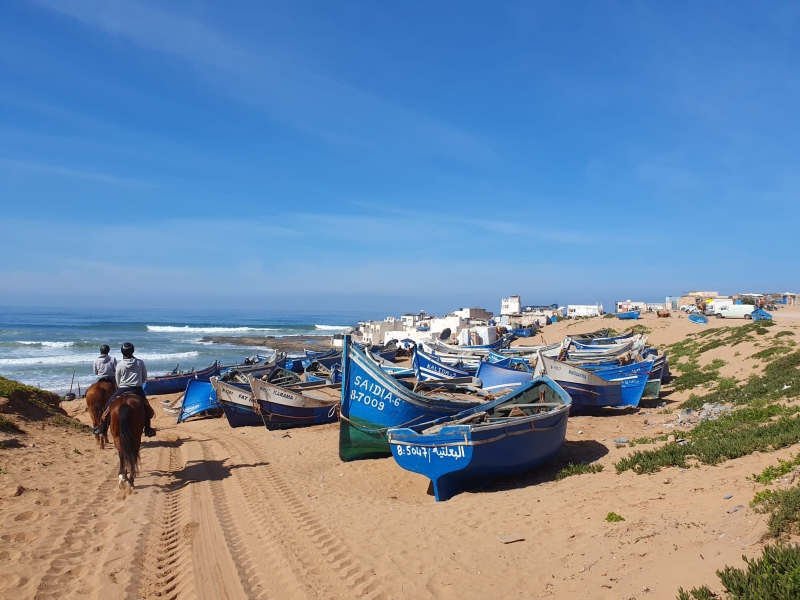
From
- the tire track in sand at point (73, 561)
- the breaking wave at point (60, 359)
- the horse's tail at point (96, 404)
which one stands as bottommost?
the breaking wave at point (60, 359)

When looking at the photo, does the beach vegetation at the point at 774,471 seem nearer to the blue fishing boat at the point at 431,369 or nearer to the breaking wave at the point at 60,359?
the blue fishing boat at the point at 431,369

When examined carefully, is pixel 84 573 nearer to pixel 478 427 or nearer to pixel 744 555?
pixel 478 427

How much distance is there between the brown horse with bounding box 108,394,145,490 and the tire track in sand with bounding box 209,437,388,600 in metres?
1.97

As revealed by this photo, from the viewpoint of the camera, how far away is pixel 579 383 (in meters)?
16.5

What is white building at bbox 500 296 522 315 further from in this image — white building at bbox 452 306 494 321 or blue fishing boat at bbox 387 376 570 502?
blue fishing boat at bbox 387 376 570 502

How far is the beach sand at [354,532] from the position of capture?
532cm

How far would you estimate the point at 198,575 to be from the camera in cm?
580

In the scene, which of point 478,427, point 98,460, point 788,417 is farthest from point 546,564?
point 98,460

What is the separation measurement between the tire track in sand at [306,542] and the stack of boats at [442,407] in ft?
6.98

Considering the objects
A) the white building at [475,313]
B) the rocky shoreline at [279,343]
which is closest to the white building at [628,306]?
the white building at [475,313]

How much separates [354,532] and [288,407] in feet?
33.6

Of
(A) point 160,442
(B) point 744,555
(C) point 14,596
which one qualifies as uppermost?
(B) point 744,555

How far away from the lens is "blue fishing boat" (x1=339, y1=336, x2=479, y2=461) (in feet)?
37.6

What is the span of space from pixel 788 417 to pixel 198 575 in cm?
1109
